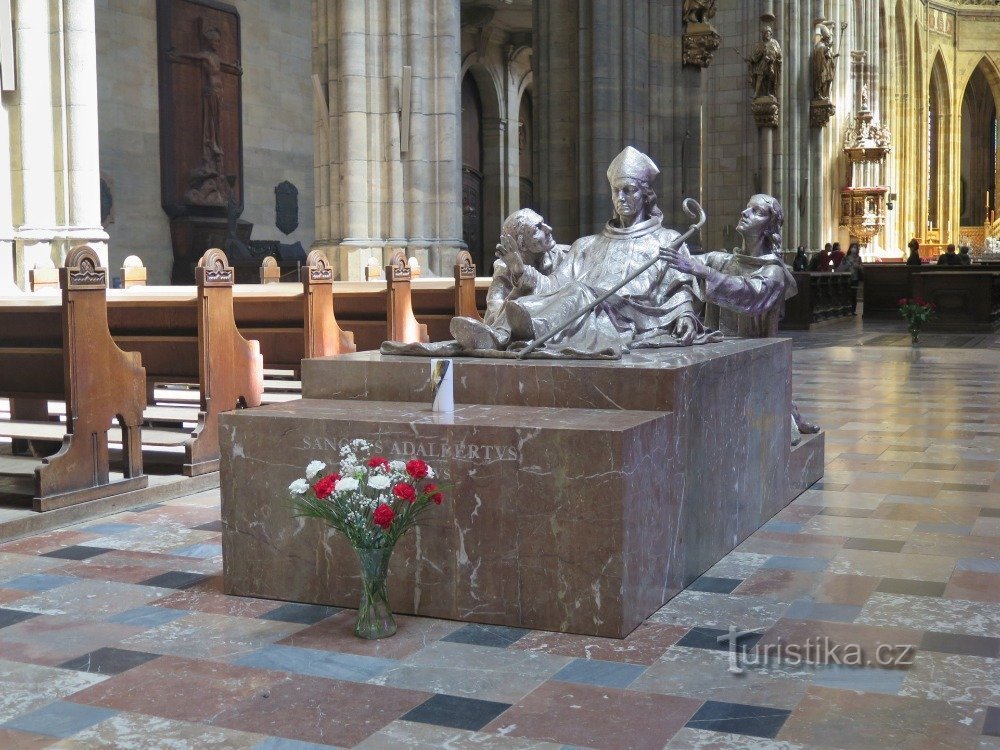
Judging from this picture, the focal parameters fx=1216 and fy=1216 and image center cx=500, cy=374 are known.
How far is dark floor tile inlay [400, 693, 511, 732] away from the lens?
331 centimetres

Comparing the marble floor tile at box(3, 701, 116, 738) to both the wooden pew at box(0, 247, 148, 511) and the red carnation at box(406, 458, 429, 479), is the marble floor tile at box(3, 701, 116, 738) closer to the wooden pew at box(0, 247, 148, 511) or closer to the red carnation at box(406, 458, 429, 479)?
the red carnation at box(406, 458, 429, 479)

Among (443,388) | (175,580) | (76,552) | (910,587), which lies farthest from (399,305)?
(910,587)

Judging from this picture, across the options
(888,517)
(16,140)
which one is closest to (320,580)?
(888,517)

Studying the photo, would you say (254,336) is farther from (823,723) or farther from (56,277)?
(823,723)

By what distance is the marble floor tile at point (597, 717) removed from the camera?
319 cm

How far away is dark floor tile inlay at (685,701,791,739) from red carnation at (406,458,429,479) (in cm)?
117

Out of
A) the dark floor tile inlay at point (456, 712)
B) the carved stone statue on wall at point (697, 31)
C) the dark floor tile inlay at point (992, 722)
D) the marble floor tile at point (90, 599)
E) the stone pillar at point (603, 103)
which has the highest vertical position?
the carved stone statue on wall at point (697, 31)

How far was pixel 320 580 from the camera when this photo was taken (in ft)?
14.9

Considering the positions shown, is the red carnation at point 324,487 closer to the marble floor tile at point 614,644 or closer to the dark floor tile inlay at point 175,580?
the marble floor tile at point 614,644

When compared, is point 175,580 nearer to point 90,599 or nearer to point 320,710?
point 90,599

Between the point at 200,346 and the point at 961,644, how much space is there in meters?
4.78

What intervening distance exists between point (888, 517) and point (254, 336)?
5.18 meters

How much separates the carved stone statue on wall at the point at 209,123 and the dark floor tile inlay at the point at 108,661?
13.6m

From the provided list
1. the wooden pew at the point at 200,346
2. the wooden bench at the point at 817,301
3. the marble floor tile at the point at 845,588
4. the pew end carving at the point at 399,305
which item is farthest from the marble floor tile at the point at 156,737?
the wooden bench at the point at 817,301
